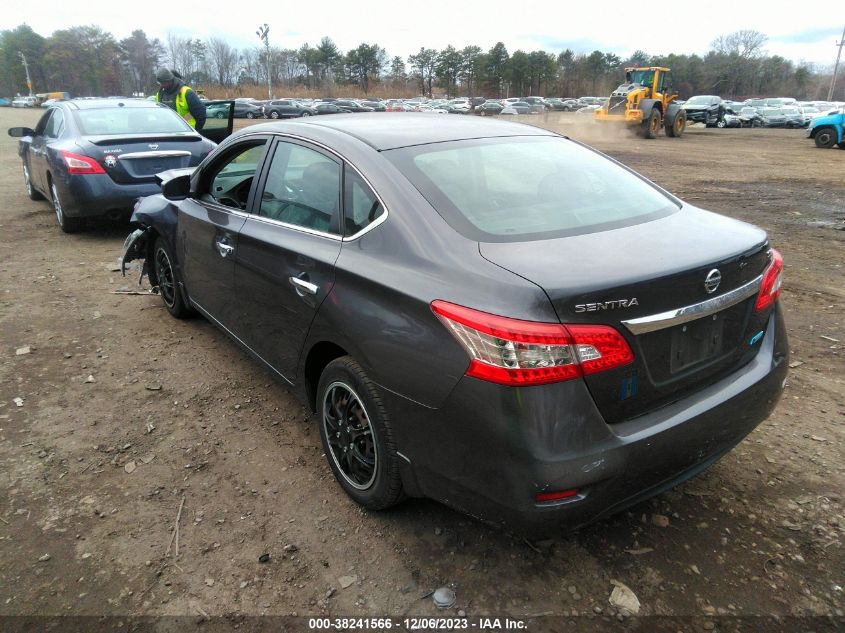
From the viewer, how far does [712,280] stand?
215 cm

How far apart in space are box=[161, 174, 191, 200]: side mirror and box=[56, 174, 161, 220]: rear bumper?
10.9 ft

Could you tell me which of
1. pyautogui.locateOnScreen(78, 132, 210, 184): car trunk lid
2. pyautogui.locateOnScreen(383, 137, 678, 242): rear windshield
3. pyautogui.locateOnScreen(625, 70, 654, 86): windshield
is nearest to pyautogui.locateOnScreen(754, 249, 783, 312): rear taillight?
pyautogui.locateOnScreen(383, 137, 678, 242): rear windshield

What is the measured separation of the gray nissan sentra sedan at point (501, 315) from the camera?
1931 millimetres

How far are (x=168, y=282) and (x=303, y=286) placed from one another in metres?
2.77

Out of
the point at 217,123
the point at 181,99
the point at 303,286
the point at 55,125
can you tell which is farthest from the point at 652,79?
the point at 303,286

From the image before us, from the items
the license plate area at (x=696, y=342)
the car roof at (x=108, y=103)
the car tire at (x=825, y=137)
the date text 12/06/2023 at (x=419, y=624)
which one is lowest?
the date text 12/06/2023 at (x=419, y=624)

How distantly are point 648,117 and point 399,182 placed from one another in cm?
2610

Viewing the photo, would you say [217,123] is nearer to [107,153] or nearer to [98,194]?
[107,153]

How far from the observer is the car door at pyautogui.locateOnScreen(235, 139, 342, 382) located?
2746 mm

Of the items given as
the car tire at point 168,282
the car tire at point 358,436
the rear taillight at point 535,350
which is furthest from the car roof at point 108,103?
the rear taillight at point 535,350

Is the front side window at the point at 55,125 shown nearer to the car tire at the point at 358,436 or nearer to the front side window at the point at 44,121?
the front side window at the point at 44,121

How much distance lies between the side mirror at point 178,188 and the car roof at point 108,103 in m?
4.91

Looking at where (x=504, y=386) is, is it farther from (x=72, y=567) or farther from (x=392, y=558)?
(x=72, y=567)

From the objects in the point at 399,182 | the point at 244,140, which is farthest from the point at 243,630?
the point at 244,140
